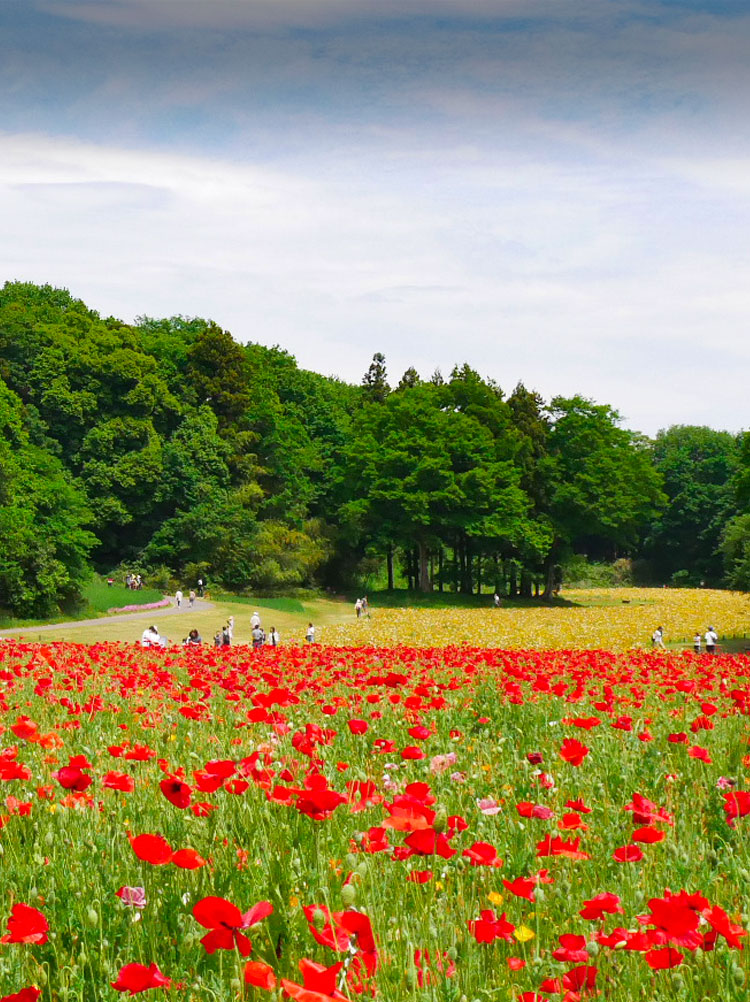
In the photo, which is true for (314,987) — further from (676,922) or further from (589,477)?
(589,477)

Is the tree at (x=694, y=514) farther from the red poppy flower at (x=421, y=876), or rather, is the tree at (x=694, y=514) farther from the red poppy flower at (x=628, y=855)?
the red poppy flower at (x=421, y=876)

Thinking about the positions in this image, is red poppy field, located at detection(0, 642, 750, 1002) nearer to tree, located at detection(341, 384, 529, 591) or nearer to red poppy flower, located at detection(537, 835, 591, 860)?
red poppy flower, located at detection(537, 835, 591, 860)

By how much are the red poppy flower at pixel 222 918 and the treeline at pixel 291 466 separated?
198ft

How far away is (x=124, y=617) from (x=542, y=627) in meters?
23.0

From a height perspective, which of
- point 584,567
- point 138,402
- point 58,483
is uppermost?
point 138,402

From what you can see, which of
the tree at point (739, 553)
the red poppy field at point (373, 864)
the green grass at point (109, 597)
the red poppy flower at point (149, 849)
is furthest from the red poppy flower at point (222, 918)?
the green grass at point (109, 597)

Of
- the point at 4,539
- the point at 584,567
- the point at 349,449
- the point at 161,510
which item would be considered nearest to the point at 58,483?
the point at 4,539

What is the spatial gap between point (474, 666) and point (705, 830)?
8.53 meters

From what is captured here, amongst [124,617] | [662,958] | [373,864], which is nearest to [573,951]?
[662,958]

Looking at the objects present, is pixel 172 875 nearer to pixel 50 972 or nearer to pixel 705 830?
pixel 50 972

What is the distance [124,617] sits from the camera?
51.6 metres

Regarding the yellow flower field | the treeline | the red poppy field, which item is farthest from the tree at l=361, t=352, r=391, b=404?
the red poppy field

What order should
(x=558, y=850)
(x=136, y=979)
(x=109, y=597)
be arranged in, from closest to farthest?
(x=136, y=979)
(x=558, y=850)
(x=109, y=597)

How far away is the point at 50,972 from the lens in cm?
304
